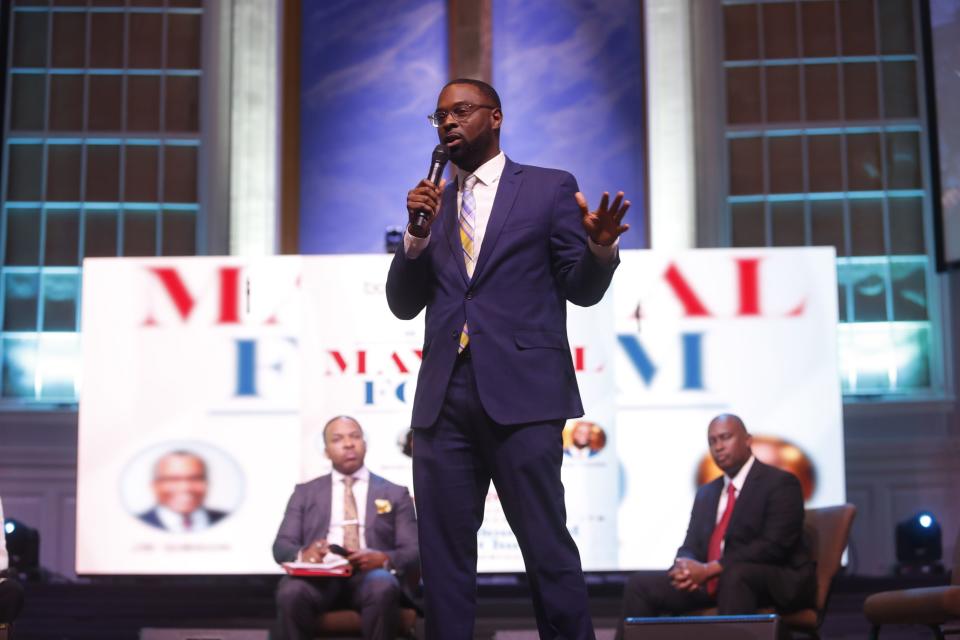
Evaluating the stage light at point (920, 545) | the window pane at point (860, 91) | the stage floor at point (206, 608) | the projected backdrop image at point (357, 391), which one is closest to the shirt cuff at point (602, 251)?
the stage floor at point (206, 608)

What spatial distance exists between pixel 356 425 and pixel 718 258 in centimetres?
187

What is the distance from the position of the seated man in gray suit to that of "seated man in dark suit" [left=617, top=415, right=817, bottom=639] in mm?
890

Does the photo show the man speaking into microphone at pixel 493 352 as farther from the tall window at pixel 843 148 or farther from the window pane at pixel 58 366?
the window pane at pixel 58 366

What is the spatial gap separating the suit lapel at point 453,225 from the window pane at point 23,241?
5046 mm

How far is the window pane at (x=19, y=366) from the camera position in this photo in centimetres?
681

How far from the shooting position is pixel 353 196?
7.04m

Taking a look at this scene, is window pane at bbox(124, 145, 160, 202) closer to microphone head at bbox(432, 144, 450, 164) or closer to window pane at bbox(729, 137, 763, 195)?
window pane at bbox(729, 137, 763, 195)

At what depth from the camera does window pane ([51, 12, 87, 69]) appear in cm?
703

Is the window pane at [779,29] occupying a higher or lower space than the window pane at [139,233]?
higher

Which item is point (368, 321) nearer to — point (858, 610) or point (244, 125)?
point (244, 125)

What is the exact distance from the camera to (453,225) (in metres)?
2.49

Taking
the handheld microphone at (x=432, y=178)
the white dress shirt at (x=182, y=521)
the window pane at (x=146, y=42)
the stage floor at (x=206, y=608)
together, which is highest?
the window pane at (x=146, y=42)

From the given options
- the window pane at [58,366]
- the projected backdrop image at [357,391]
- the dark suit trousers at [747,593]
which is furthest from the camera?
the window pane at [58,366]

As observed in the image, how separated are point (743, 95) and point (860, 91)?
676 mm
